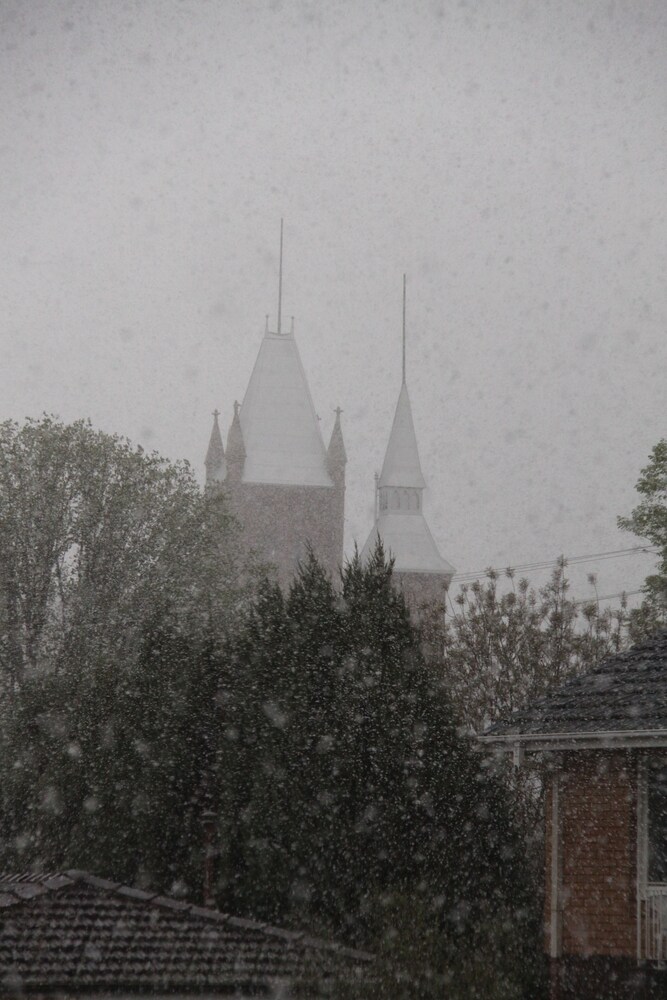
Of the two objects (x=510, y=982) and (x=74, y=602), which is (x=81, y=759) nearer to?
(x=510, y=982)

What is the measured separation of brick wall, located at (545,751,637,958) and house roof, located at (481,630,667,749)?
1.45 feet

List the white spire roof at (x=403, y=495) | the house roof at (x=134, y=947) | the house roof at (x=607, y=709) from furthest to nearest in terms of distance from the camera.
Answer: the white spire roof at (x=403, y=495), the house roof at (x=607, y=709), the house roof at (x=134, y=947)

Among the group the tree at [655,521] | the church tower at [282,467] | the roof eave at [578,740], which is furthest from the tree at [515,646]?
the church tower at [282,467]

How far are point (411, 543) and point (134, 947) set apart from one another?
76.6m

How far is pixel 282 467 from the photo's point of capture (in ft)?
277

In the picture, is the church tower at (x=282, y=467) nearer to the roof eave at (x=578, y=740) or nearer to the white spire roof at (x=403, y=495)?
the white spire roof at (x=403, y=495)

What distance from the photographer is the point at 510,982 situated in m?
15.4

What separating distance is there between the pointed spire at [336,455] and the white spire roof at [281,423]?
0.46m

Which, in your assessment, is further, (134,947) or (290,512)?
(290,512)

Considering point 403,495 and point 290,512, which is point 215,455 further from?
point 403,495

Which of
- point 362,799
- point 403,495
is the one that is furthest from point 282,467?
point 362,799

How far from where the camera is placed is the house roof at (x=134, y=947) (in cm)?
1232

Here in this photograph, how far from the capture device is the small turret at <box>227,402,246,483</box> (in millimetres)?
82812

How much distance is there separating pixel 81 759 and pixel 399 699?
21.0 ft
